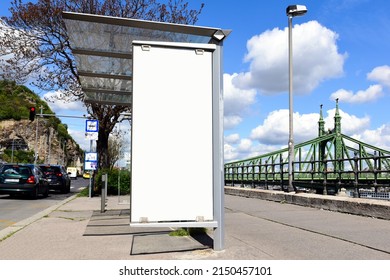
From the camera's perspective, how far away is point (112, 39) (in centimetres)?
696

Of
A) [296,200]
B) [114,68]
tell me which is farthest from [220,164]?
[296,200]

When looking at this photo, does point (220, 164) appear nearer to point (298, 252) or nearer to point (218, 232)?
point (218, 232)

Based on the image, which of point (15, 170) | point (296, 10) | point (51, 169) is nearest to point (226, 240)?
point (296, 10)

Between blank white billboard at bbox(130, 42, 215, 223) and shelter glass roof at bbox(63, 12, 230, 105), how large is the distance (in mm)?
459

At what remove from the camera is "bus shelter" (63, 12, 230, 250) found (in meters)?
5.83

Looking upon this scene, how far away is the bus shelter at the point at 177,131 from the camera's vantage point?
5.83 m

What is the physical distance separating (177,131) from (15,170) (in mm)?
15396

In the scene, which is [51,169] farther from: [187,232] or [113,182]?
[187,232]

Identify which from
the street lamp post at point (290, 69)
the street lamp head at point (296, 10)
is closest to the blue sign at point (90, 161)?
the street lamp post at point (290, 69)

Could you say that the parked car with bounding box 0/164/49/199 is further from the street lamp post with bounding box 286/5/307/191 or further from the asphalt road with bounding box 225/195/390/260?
the asphalt road with bounding box 225/195/390/260

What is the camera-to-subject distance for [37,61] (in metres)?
22.9

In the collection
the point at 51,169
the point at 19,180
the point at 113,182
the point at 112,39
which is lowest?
the point at 113,182

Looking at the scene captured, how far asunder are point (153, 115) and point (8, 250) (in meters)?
3.01

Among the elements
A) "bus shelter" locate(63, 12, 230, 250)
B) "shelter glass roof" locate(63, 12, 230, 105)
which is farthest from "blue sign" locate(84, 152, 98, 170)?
"bus shelter" locate(63, 12, 230, 250)
